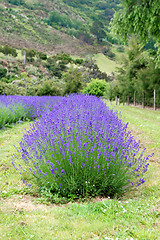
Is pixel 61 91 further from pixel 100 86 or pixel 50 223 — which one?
pixel 50 223

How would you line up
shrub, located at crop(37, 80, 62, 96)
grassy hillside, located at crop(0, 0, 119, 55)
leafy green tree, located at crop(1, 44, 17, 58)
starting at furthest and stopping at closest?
grassy hillside, located at crop(0, 0, 119, 55)
leafy green tree, located at crop(1, 44, 17, 58)
shrub, located at crop(37, 80, 62, 96)

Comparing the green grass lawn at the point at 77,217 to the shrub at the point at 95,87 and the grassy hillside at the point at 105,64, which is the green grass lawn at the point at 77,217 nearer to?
the shrub at the point at 95,87

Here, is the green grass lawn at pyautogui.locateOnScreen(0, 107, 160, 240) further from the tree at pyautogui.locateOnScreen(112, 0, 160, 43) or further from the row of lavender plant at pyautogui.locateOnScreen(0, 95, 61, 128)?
the tree at pyautogui.locateOnScreen(112, 0, 160, 43)

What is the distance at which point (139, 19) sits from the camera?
883 cm

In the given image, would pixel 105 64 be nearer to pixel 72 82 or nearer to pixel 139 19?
pixel 72 82

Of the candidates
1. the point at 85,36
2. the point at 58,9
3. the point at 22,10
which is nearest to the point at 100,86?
the point at 85,36

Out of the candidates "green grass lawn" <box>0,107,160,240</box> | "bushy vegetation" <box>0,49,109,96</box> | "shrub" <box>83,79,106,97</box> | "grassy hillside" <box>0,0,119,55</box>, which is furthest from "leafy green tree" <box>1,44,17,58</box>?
"green grass lawn" <box>0,107,160,240</box>

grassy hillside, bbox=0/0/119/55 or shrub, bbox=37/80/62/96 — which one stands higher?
grassy hillside, bbox=0/0/119/55

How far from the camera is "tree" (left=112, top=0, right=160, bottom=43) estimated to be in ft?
27.3

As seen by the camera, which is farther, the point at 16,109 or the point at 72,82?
the point at 72,82

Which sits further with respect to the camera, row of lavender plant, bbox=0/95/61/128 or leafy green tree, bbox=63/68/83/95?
leafy green tree, bbox=63/68/83/95

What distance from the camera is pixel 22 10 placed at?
278 feet

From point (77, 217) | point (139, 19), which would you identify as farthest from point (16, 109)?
point (77, 217)

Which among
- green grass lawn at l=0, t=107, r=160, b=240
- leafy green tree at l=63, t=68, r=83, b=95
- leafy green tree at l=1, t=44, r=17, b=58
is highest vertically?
leafy green tree at l=1, t=44, r=17, b=58
